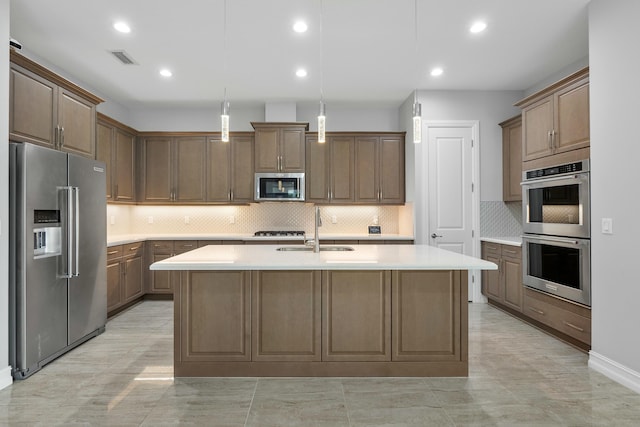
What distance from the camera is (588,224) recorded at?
10.6 ft

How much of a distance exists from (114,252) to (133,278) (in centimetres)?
62

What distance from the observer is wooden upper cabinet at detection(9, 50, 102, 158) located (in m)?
2.96

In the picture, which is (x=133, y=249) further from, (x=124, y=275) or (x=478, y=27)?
(x=478, y=27)

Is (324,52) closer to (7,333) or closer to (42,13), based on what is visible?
(42,13)

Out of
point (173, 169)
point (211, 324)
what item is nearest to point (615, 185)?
point (211, 324)

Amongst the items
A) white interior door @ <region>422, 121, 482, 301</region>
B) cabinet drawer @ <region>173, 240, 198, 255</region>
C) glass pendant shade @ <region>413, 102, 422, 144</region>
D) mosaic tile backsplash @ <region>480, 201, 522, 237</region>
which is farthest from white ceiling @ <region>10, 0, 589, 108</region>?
cabinet drawer @ <region>173, 240, 198, 255</region>

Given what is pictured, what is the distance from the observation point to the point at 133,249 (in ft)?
16.7

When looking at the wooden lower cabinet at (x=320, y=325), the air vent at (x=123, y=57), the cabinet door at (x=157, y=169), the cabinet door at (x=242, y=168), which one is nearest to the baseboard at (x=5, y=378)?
the wooden lower cabinet at (x=320, y=325)

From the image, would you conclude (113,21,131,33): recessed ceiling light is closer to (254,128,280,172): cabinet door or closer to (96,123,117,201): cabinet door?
(96,123,117,201): cabinet door

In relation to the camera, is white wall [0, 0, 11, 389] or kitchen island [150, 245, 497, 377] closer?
white wall [0, 0, 11, 389]

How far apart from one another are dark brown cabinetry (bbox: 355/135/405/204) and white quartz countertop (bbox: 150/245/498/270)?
2.61m

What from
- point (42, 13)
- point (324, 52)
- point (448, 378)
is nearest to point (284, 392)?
point (448, 378)

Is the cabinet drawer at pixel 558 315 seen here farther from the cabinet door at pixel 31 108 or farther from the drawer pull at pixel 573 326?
the cabinet door at pixel 31 108

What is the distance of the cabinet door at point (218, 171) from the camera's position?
19.1 feet
